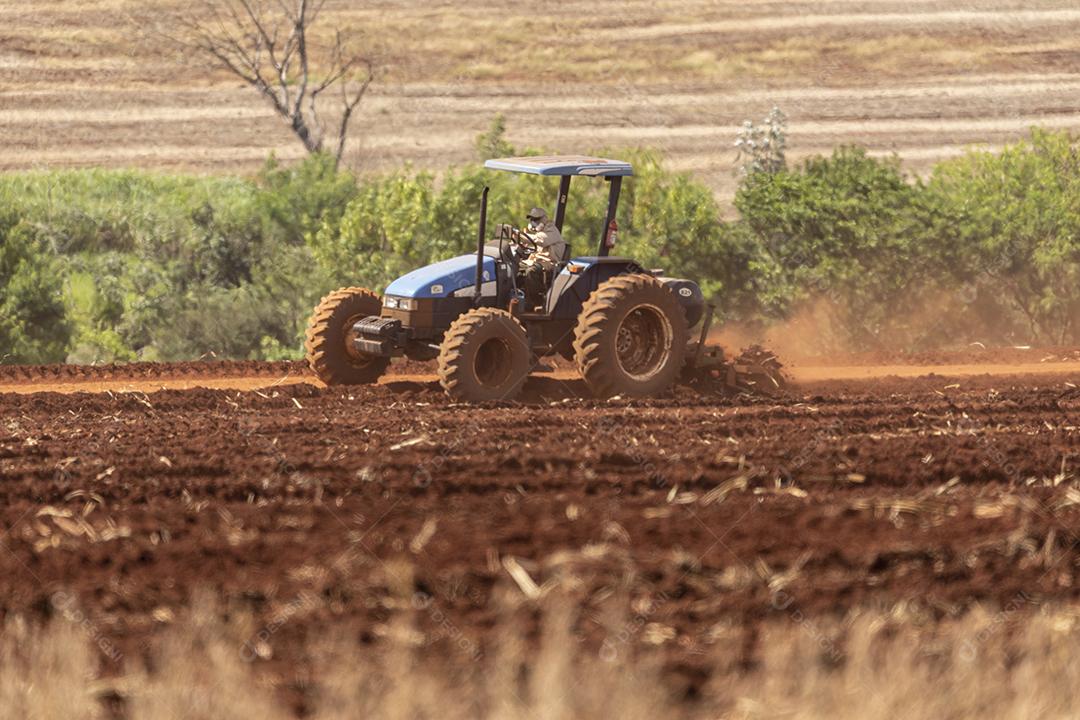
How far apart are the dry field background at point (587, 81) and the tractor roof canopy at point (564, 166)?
26138mm

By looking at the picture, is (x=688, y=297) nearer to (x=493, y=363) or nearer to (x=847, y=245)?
(x=493, y=363)

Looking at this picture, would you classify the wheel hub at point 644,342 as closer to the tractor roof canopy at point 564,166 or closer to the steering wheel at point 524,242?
the steering wheel at point 524,242

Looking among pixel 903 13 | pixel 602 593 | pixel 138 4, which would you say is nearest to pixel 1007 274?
pixel 602 593

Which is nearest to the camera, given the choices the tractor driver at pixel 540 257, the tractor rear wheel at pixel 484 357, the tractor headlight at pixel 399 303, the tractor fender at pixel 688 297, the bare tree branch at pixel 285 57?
the tractor rear wheel at pixel 484 357

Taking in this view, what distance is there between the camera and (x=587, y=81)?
47.4m

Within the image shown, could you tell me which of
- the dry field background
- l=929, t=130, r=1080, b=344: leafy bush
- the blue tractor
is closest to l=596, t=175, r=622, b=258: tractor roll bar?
the blue tractor

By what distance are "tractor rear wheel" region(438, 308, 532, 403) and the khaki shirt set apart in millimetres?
737

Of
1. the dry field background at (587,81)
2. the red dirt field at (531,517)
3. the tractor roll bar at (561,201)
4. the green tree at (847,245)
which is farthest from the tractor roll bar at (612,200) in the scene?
the dry field background at (587,81)

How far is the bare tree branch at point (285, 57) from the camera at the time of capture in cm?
4153

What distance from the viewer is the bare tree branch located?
4153 cm

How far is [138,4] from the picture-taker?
50.6 m

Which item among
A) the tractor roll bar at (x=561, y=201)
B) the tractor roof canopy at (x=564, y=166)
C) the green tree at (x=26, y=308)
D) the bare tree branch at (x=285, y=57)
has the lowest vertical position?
the green tree at (x=26, y=308)

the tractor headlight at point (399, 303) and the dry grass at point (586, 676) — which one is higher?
the tractor headlight at point (399, 303)

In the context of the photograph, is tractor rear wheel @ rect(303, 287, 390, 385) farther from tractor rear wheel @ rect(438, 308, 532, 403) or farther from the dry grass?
the dry grass
